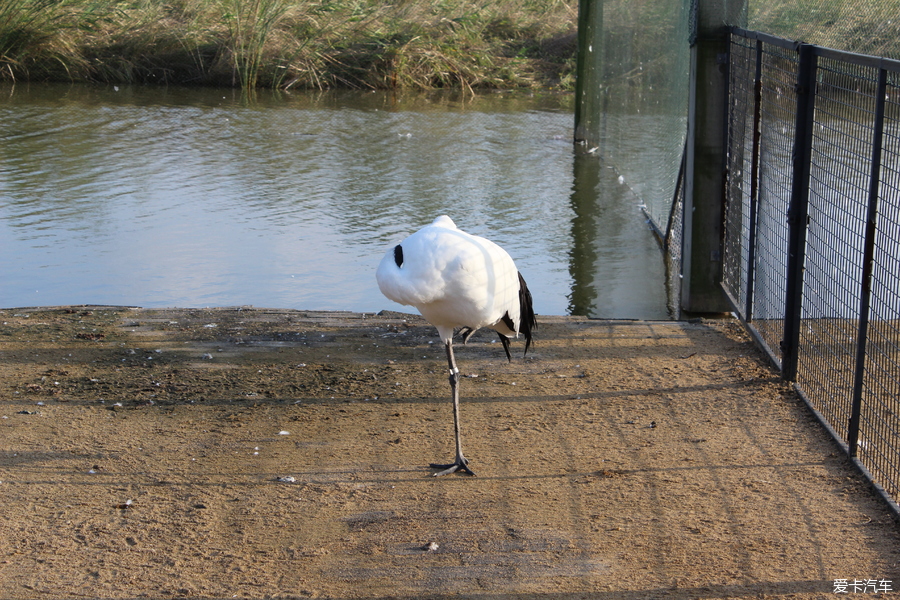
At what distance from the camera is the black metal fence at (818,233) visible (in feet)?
12.3

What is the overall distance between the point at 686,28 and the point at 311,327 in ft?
10.0

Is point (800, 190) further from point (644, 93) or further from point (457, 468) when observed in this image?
point (644, 93)

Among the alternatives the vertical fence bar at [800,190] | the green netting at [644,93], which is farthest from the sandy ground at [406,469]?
the green netting at [644,93]

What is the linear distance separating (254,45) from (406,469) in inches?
515

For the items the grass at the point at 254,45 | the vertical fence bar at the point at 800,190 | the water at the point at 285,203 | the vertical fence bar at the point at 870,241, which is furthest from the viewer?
the grass at the point at 254,45

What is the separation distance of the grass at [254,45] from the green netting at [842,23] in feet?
37.9

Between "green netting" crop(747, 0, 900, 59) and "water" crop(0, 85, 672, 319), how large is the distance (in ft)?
6.65

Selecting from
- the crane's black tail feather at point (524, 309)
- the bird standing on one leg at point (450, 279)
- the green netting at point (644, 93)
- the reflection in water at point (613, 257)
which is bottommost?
the reflection in water at point (613, 257)

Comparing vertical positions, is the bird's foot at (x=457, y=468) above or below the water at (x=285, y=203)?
below

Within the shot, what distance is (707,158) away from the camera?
571 centimetres

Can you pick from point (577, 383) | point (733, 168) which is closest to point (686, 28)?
point (733, 168)

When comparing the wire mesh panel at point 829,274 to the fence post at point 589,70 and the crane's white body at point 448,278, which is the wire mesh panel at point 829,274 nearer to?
the crane's white body at point 448,278

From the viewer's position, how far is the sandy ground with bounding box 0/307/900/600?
10.5ft

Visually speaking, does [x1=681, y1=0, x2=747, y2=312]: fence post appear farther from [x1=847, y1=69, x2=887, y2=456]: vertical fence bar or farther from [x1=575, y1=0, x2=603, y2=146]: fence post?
[x1=575, y1=0, x2=603, y2=146]: fence post
